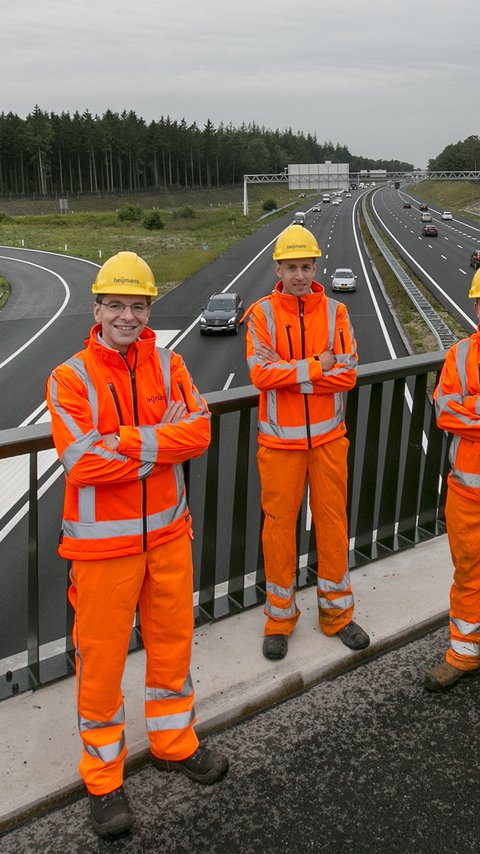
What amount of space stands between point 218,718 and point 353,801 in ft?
2.35

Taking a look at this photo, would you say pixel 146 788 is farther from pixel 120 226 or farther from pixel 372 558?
pixel 120 226

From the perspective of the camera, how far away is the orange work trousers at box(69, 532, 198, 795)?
9.87 feet

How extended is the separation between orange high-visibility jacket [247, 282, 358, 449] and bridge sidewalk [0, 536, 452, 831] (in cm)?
104

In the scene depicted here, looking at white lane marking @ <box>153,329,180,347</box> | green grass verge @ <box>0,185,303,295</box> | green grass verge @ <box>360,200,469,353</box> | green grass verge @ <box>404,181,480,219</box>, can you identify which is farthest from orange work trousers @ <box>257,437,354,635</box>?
green grass verge @ <box>404,181,480,219</box>

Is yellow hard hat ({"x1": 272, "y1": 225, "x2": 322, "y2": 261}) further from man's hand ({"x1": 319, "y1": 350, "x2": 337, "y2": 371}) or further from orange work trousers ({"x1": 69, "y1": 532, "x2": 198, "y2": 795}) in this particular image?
orange work trousers ({"x1": 69, "y1": 532, "x2": 198, "y2": 795})

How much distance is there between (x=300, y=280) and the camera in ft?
13.3

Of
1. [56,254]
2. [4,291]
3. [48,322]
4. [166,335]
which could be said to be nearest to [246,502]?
[166,335]

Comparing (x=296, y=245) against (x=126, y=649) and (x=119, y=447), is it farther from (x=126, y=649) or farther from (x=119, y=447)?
(x=126, y=649)

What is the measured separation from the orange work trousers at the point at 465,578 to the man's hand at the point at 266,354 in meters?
1.13

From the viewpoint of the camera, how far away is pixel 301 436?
399cm

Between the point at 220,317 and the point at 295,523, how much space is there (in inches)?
1273

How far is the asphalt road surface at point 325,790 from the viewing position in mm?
2801

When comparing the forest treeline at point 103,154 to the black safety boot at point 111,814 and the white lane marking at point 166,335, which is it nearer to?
the white lane marking at point 166,335

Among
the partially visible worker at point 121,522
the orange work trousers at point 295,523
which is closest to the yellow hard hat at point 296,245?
the orange work trousers at point 295,523
